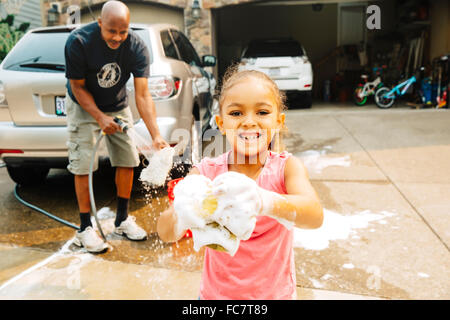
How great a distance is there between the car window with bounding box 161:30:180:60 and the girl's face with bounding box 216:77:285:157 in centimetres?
315

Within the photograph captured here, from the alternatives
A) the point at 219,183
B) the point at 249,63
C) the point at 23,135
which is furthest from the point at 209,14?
the point at 219,183

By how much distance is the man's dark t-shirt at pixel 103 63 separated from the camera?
10.0 ft

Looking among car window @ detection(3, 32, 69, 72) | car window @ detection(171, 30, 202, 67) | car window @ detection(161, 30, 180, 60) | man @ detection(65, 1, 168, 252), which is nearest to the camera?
man @ detection(65, 1, 168, 252)

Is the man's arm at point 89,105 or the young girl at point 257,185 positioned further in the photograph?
the man's arm at point 89,105

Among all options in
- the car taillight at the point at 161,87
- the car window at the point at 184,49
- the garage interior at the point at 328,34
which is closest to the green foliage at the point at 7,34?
the garage interior at the point at 328,34

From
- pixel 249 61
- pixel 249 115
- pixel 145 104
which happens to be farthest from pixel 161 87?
pixel 249 61

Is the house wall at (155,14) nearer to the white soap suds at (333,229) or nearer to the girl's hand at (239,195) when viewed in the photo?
the white soap suds at (333,229)

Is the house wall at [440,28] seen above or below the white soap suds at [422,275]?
above

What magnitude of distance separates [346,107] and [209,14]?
171 inches

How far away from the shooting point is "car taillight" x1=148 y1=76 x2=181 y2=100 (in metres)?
3.90

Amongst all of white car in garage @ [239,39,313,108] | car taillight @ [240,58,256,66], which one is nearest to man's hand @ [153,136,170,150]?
white car in garage @ [239,39,313,108]

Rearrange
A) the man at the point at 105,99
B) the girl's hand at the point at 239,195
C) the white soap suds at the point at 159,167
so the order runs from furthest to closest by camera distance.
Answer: the man at the point at 105,99, the white soap suds at the point at 159,167, the girl's hand at the point at 239,195

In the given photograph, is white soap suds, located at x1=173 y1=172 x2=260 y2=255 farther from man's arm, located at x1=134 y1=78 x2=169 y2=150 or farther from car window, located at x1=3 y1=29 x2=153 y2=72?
car window, located at x1=3 y1=29 x2=153 y2=72

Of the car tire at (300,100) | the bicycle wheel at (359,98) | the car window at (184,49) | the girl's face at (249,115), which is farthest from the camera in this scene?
the bicycle wheel at (359,98)
